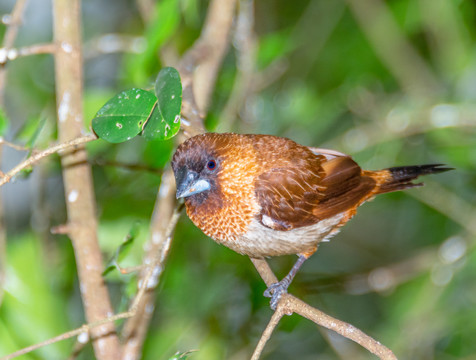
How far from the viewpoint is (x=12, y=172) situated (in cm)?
168

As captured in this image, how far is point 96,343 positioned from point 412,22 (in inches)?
117

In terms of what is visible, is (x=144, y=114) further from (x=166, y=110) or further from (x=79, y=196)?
(x=79, y=196)

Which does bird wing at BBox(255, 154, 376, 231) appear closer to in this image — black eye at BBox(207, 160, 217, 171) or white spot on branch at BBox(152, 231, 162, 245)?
black eye at BBox(207, 160, 217, 171)

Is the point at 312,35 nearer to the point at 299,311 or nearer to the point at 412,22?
the point at 412,22

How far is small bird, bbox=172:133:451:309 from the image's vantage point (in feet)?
6.93

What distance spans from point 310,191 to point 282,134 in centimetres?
150

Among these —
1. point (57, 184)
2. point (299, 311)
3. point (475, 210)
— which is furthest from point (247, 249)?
point (57, 184)

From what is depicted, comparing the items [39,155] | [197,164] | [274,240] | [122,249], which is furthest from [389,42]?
[39,155]

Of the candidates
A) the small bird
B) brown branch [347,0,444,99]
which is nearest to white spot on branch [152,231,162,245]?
the small bird

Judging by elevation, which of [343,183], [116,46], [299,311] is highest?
[116,46]

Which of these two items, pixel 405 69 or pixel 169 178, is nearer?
pixel 169 178

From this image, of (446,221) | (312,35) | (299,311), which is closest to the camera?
(299,311)

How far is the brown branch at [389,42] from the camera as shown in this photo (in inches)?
159

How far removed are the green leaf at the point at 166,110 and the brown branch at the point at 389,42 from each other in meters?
2.61
